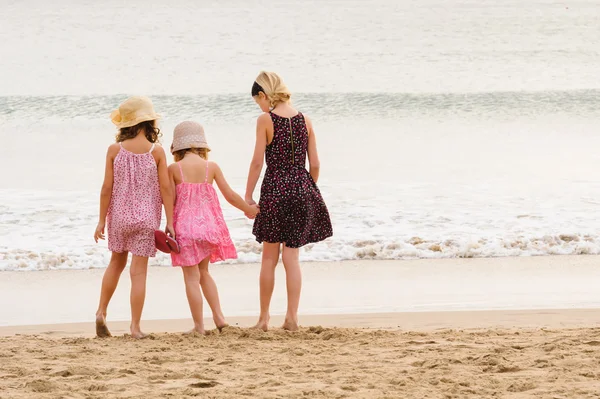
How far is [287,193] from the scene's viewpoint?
4559 millimetres

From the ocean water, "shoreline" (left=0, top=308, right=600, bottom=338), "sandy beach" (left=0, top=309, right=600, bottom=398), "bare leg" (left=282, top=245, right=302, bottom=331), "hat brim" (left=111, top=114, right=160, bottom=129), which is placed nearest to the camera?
"sandy beach" (left=0, top=309, right=600, bottom=398)

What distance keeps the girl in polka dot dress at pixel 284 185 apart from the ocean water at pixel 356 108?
2.60 m

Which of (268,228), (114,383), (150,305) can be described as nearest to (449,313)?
(268,228)

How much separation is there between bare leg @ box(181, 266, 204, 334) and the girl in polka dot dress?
1.10 feet

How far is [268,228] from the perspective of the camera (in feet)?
15.1

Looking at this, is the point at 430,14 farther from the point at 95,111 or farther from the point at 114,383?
the point at 114,383

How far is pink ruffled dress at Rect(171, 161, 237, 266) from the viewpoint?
14.6 feet

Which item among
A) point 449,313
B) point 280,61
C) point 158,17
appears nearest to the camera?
point 449,313

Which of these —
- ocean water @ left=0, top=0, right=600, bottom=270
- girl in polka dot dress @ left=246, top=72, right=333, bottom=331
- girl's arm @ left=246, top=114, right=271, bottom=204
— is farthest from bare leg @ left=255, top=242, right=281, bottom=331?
ocean water @ left=0, top=0, right=600, bottom=270

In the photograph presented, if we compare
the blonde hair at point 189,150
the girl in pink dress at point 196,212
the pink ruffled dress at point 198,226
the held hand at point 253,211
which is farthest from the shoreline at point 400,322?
the blonde hair at point 189,150

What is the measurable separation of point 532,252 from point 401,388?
4497mm

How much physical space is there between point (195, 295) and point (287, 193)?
2.35 feet

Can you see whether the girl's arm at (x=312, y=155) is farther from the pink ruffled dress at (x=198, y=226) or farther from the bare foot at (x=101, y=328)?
the bare foot at (x=101, y=328)

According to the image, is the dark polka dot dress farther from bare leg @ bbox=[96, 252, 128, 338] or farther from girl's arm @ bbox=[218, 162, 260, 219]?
bare leg @ bbox=[96, 252, 128, 338]
